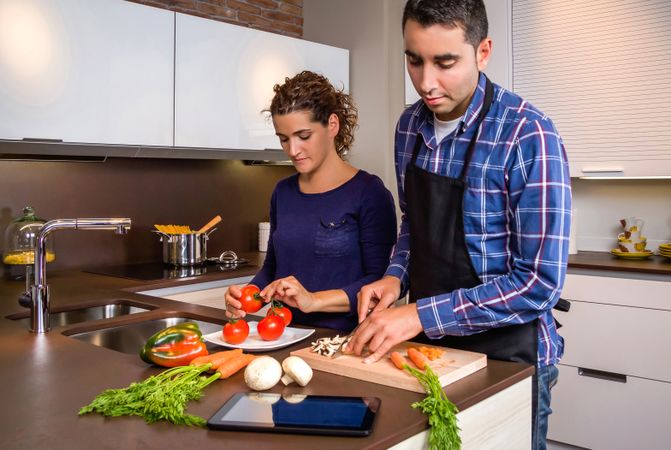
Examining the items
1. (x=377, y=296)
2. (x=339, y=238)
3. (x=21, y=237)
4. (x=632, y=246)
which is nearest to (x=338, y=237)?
(x=339, y=238)

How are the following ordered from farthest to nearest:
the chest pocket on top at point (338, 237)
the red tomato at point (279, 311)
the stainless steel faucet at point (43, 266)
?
the chest pocket on top at point (338, 237) → the stainless steel faucet at point (43, 266) → the red tomato at point (279, 311)

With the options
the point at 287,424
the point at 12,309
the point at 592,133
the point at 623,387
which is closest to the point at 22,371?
the point at 287,424

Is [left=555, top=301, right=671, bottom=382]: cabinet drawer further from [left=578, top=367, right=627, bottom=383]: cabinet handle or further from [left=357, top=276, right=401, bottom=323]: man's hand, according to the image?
[left=357, top=276, right=401, bottom=323]: man's hand

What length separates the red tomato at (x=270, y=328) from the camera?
5.29ft

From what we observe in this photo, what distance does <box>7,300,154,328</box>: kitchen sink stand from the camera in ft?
7.71

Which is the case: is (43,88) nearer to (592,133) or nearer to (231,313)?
(231,313)

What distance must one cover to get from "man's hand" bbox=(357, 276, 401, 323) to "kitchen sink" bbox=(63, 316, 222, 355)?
0.58 meters

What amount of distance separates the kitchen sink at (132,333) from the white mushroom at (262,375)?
0.75 meters

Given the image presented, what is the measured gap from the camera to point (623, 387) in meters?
3.06

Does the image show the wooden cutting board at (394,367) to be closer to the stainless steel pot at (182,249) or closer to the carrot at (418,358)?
the carrot at (418,358)

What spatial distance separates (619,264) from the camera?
3.13 m

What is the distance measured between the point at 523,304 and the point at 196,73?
2334 millimetres

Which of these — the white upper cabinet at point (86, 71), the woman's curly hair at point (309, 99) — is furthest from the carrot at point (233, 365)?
the white upper cabinet at point (86, 71)

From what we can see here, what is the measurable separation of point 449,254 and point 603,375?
1.96 m
